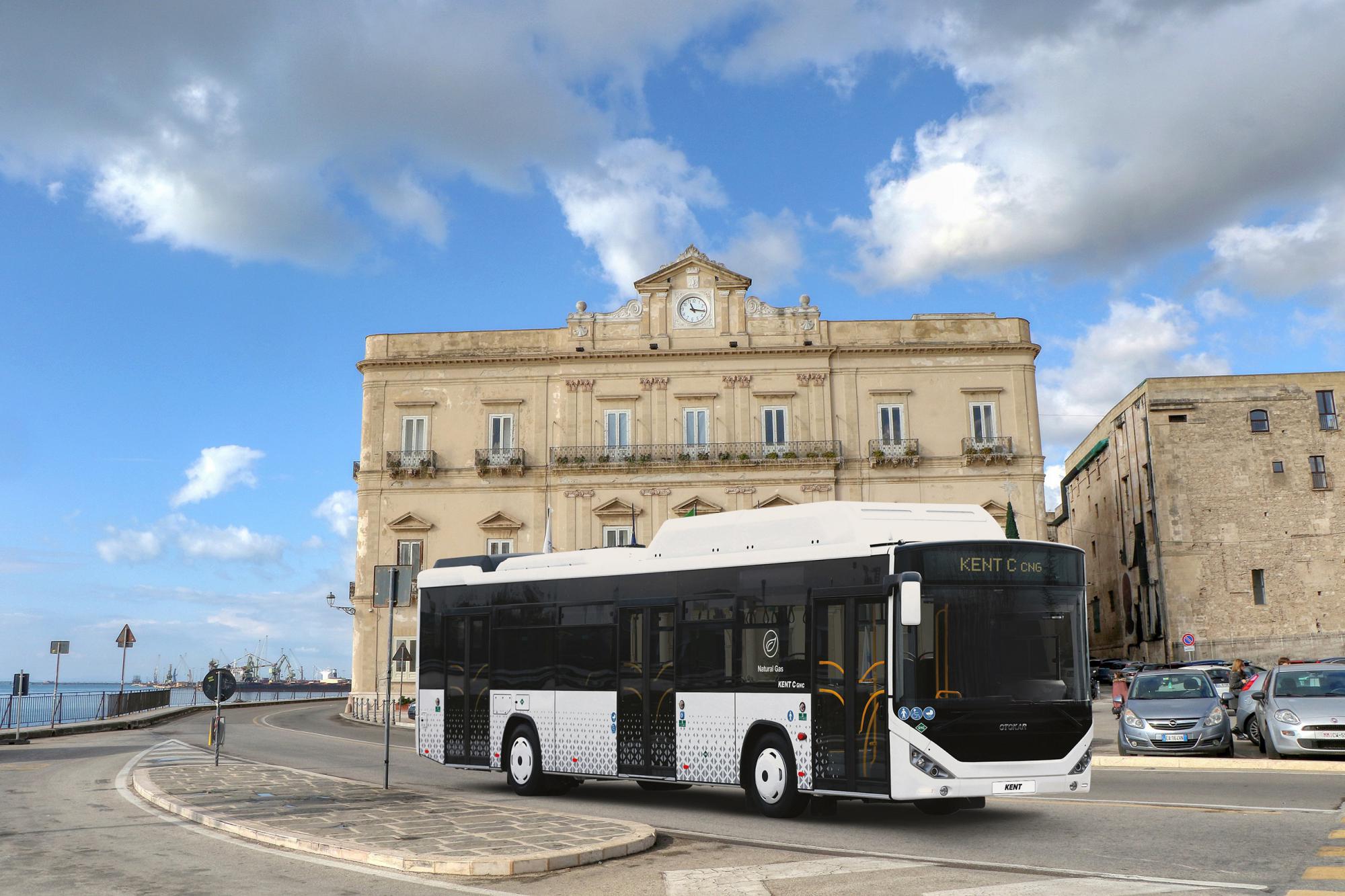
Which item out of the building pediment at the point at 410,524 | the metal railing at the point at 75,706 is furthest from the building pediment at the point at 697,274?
the metal railing at the point at 75,706

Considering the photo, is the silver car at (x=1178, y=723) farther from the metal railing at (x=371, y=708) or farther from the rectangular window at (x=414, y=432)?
the rectangular window at (x=414, y=432)

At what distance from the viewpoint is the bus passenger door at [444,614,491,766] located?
1677cm

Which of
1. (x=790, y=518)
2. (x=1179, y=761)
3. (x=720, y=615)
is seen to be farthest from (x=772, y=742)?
(x=1179, y=761)

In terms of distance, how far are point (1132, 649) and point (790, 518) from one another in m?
52.8

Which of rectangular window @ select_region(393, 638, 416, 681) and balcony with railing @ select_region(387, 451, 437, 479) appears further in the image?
balcony with railing @ select_region(387, 451, 437, 479)

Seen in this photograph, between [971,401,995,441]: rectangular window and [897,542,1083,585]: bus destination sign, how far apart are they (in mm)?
33220

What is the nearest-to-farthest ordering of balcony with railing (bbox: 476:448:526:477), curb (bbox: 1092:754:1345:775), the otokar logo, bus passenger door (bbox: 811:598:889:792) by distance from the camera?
1. bus passenger door (bbox: 811:598:889:792)
2. the otokar logo
3. curb (bbox: 1092:754:1345:775)
4. balcony with railing (bbox: 476:448:526:477)

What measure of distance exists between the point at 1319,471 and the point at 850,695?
5348cm

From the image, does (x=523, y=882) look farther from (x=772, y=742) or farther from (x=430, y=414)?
(x=430, y=414)

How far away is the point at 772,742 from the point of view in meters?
12.8

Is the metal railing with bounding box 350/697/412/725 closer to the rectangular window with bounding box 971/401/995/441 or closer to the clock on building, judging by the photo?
the clock on building

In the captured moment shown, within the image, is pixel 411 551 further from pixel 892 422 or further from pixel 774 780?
pixel 774 780

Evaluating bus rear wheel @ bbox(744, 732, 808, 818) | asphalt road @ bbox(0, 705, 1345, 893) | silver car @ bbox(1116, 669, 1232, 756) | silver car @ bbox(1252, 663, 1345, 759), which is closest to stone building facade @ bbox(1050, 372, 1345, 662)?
silver car @ bbox(1116, 669, 1232, 756)

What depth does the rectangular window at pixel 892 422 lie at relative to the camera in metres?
45.1
